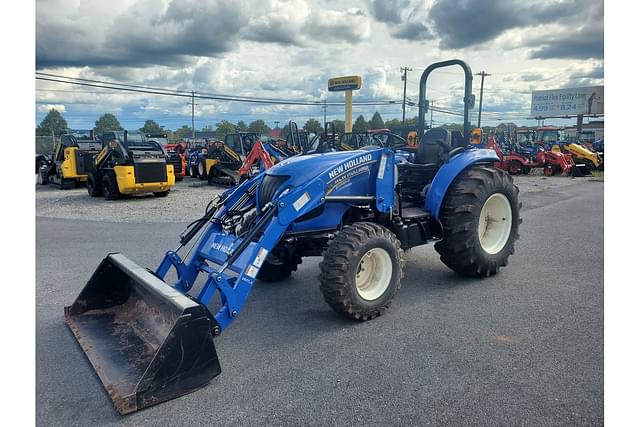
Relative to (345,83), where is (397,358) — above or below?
below

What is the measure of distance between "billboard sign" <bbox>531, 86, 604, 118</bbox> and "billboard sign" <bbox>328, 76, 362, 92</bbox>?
2661 cm

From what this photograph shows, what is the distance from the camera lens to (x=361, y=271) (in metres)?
4.52

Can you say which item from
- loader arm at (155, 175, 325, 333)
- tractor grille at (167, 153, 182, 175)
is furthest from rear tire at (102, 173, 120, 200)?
loader arm at (155, 175, 325, 333)

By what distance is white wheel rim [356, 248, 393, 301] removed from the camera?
14.5 ft

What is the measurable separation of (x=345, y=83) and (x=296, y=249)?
116ft

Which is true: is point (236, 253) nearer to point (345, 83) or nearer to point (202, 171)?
point (202, 171)

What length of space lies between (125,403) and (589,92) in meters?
A: 57.4

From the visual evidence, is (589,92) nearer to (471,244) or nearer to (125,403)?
(471,244)

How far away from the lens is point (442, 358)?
3645mm

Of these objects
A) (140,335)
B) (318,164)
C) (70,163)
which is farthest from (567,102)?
(140,335)

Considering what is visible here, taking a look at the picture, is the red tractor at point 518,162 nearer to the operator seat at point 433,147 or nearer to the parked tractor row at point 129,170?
the parked tractor row at point 129,170

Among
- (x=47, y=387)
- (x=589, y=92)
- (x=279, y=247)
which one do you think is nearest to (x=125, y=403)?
(x=47, y=387)

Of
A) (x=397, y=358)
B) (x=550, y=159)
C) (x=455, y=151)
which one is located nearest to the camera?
(x=397, y=358)

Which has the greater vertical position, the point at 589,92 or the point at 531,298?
the point at 589,92
